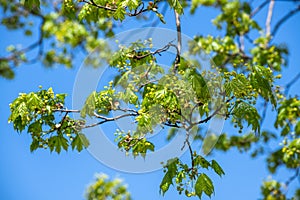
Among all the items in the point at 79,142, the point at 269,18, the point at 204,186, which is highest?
the point at 269,18

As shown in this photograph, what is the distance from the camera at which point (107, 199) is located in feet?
17.4

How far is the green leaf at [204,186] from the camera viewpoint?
3.11 meters

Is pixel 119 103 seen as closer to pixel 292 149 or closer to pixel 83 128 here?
pixel 83 128

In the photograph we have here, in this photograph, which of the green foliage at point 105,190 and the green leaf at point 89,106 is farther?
the green foliage at point 105,190

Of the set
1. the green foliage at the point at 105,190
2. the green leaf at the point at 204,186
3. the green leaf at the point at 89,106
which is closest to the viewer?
the green leaf at the point at 204,186

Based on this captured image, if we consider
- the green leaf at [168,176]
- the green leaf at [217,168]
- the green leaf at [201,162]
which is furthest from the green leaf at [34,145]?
the green leaf at [217,168]

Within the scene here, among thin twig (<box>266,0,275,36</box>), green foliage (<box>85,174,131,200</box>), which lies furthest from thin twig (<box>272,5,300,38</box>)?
green foliage (<box>85,174,131,200</box>)

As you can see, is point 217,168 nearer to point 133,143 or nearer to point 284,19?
point 133,143

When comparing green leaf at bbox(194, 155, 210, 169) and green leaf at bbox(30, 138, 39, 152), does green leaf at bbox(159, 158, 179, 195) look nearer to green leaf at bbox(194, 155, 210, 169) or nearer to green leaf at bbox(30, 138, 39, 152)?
green leaf at bbox(194, 155, 210, 169)

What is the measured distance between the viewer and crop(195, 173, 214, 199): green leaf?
3107 millimetres

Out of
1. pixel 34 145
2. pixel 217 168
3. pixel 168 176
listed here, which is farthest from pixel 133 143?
pixel 34 145

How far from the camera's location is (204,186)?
10.2 ft

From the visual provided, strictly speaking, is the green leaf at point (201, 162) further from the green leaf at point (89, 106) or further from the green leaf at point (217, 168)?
the green leaf at point (89, 106)

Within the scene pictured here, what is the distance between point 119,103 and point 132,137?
0.25 m
